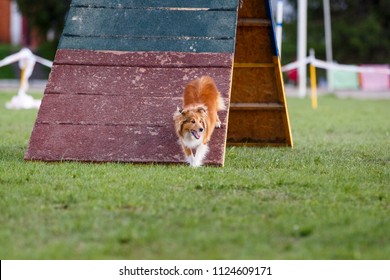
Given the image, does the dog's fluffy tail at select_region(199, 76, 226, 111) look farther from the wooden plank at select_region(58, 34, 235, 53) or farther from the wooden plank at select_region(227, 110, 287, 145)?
the wooden plank at select_region(227, 110, 287, 145)

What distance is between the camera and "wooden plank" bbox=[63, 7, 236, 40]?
9109 millimetres

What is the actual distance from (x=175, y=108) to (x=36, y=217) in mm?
2925

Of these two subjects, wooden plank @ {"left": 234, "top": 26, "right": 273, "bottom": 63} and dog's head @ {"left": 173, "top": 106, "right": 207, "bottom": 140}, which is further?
wooden plank @ {"left": 234, "top": 26, "right": 273, "bottom": 63}

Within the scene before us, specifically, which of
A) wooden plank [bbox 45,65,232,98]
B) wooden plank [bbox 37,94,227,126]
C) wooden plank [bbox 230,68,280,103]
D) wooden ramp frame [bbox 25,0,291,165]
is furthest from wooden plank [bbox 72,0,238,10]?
wooden plank [bbox 230,68,280,103]

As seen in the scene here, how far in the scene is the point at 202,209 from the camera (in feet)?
20.5

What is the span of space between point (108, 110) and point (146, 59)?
68 cm

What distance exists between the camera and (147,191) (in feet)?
22.7

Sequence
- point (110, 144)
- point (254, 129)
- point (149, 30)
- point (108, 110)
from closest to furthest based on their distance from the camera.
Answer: point (110, 144) < point (108, 110) < point (149, 30) < point (254, 129)

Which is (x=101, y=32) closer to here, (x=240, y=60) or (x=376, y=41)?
(x=240, y=60)

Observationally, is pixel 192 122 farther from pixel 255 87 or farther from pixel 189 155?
A: pixel 255 87

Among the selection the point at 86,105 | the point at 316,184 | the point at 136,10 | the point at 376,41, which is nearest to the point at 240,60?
the point at 136,10

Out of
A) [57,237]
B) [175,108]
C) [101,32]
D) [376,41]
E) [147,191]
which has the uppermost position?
[376,41]

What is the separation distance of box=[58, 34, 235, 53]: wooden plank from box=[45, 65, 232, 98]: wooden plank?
229mm

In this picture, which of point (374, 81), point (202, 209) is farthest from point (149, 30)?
point (374, 81)
